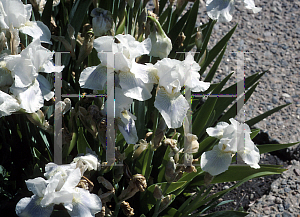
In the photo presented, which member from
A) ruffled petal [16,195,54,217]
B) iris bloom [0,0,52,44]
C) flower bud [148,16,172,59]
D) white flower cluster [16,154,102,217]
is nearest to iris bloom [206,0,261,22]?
flower bud [148,16,172,59]

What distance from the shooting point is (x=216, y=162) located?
1.00 meters

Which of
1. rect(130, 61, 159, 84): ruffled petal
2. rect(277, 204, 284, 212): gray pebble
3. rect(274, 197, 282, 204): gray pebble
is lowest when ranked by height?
rect(277, 204, 284, 212): gray pebble

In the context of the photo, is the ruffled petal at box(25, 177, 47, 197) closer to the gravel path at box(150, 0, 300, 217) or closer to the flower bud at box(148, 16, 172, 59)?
the flower bud at box(148, 16, 172, 59)

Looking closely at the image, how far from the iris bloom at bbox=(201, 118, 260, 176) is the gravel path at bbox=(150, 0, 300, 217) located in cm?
75

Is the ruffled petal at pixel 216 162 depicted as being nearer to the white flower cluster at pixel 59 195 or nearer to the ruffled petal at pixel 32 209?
the white flower cluster at pixel 59 195

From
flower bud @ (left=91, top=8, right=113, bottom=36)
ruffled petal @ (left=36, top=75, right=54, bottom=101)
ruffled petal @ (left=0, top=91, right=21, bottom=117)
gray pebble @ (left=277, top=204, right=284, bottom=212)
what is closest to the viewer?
ruffled petal @ (left=0, top=91, right=21, bottom=117)

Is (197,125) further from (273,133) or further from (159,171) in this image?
(273,133)

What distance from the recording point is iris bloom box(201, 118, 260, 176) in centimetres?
99

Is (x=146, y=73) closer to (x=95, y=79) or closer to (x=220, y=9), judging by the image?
(x=95, y=79)

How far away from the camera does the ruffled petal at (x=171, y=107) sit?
0.89m

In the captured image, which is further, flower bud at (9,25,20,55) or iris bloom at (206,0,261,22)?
iris bloom at (206,0,261,22)

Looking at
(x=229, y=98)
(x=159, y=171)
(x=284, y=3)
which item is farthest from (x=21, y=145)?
(x=284, y=3)

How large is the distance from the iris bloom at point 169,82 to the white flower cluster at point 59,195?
0.90 ft

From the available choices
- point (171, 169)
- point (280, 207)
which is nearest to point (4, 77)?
point (171, 169)
